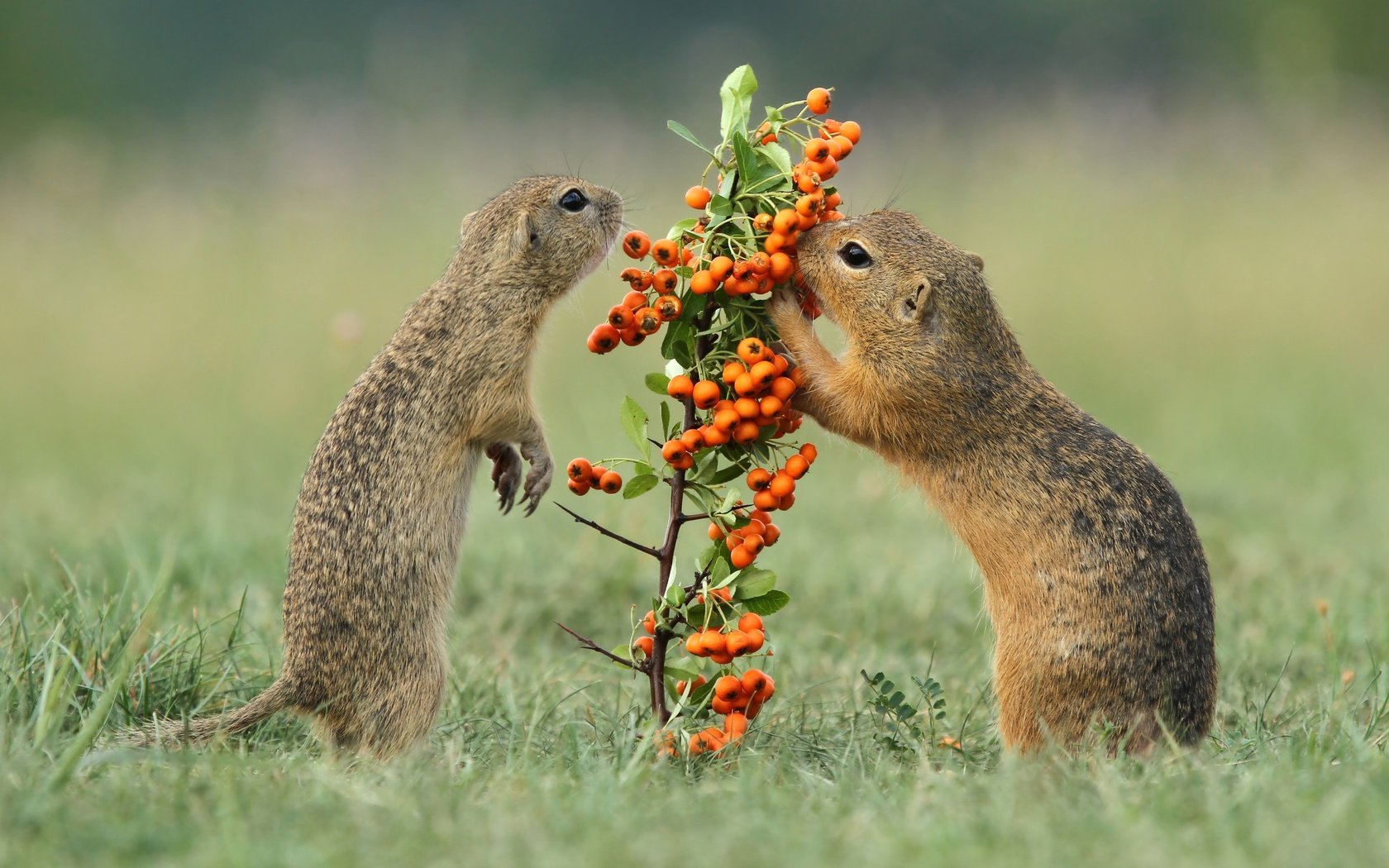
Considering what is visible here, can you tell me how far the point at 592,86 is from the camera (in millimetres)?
18359

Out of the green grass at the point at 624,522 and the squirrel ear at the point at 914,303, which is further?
the squirrel ear at the point at 914,303

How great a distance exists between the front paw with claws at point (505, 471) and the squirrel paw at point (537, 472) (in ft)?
0.40

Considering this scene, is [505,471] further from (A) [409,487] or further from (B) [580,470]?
(B) [580,470]

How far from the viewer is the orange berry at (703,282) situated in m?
3.61

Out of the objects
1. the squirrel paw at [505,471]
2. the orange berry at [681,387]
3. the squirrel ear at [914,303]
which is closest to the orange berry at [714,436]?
the orange berry at [681,387]

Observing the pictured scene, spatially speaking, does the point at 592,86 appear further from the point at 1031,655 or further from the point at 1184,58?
the point at 1031,655

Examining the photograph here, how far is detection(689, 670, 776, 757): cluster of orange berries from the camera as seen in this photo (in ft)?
12.3

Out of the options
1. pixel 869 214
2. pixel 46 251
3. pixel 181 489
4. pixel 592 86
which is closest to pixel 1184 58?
pixel 592 86

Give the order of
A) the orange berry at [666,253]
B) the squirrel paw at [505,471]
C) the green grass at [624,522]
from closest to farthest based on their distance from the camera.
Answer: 1. the green grass at [624,522]
2. the orange berry at [666,253]
3. the squirrel paw at [505,471]

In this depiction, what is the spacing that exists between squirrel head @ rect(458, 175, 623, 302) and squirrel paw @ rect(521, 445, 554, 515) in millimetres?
528

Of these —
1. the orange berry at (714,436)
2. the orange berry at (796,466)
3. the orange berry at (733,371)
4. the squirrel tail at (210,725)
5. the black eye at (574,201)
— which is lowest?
the squirrel tail at (210,725)

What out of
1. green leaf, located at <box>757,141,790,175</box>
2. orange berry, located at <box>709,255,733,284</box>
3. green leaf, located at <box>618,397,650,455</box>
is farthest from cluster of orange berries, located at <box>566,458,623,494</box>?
green leaf, located at <box>757,141,790,175</box>

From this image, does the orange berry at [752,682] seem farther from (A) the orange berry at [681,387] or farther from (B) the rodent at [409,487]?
(B) the rodent at [409,487]

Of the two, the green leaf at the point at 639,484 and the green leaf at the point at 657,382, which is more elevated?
the green leaf at the point at 657,382
